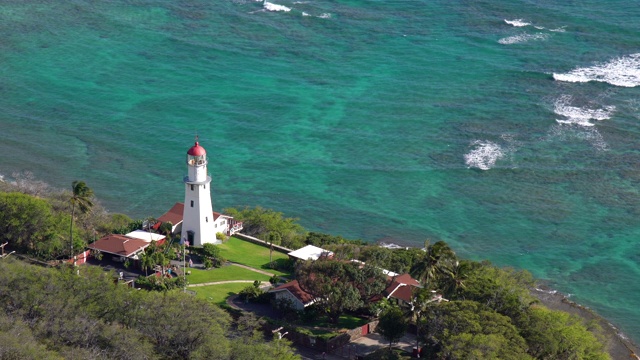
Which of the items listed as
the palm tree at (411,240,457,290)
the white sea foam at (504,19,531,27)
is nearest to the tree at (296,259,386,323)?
the palm tree at (411,240,457,290)

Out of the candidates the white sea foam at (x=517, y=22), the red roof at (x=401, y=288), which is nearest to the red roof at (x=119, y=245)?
the red roof at (x=401, y=288)

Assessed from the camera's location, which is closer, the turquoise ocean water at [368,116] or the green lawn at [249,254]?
the green lawn at [249,254]

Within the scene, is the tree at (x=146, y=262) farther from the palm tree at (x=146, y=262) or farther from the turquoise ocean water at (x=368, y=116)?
the turquoise ocean water at (x=368, y=116)

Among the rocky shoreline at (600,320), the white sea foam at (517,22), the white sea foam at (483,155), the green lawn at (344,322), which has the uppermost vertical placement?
the white sea foam at (517,22)

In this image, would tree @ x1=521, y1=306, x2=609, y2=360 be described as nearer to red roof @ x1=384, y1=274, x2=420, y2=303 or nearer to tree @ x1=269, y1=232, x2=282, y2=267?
red roof @ x1=384, y1=274, x2=420, y2=303

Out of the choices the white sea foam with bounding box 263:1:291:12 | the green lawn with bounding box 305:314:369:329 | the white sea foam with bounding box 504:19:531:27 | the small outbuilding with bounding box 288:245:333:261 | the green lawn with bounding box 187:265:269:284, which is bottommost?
the green lawn with bounding box 305:314:369:329

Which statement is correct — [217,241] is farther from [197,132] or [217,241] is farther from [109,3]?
[109,3]
